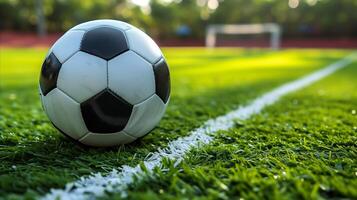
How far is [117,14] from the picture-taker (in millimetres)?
43781

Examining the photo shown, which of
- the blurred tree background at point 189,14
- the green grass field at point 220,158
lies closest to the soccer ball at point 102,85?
the green grass field at point 220,158

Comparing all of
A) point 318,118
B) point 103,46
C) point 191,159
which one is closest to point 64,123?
point 103,46

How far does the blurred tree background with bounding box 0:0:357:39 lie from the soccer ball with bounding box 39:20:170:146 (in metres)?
36.1

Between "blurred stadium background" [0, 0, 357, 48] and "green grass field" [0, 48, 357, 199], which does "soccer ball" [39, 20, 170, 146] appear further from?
"blurred stadium background" [0, 0, 357, 48]

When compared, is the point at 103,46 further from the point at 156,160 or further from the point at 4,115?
the point at 4,115

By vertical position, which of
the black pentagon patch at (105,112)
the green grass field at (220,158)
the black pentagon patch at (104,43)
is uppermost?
the black pentagon patch at (104,43)

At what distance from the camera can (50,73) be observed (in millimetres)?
1975

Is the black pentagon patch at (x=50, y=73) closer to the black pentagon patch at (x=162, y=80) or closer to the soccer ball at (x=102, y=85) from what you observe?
the soccer ball at (x=102, y=85)

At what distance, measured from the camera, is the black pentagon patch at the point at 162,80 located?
2042 mm

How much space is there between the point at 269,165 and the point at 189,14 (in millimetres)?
43511

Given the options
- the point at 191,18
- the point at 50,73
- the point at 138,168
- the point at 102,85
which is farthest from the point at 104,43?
the point at 191,18

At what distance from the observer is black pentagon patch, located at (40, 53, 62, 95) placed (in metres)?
1.95

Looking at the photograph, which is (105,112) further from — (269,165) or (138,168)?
(269,165)

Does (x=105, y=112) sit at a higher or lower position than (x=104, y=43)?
lower
